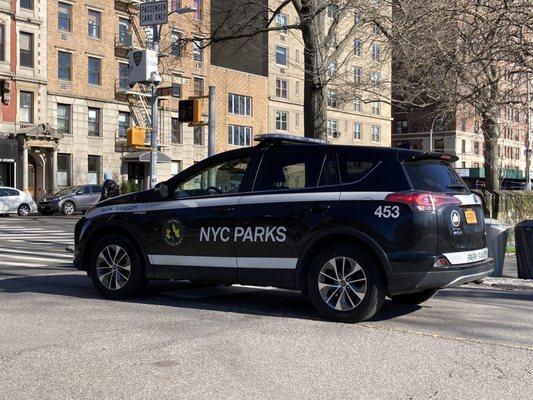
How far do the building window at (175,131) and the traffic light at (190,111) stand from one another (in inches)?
1261

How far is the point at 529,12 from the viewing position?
12297 millimetres

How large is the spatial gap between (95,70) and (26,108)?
5.93 meters

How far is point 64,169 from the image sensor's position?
134ft

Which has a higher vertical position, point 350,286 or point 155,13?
point 155,13

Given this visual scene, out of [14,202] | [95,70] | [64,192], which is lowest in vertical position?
[14,202]

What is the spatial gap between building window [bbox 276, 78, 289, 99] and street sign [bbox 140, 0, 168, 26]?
136 feet

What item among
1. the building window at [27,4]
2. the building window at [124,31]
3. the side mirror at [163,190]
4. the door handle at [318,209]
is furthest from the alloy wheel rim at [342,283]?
the building window at [124,31]

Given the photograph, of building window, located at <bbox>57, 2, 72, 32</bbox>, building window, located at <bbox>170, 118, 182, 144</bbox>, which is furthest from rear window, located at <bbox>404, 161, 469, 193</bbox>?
building window, located at <bbox>170, 118, 182, 144</bbox>

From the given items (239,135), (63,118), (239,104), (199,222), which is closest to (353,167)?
(199,222)

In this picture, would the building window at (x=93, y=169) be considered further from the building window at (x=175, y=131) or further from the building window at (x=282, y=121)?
the building window at (x=282, y=121)

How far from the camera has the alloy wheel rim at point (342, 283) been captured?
6.54 meters

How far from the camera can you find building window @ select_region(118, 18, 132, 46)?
43700 millimetres

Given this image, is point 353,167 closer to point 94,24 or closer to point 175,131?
point 94,24

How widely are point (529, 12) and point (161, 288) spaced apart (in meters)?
8.92
